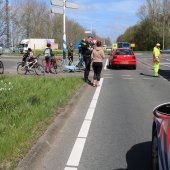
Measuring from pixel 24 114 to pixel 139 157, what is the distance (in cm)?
323

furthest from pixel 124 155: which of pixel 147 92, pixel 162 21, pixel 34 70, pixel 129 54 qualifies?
pixel 162 21

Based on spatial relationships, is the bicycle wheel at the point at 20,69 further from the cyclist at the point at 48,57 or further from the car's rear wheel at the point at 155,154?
the car's rear wheel at the point at 155,154

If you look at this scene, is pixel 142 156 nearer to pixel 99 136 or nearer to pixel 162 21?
pixel 99 136

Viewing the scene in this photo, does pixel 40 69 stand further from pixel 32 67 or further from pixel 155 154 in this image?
pixel 155 154

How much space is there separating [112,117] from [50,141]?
8.99 ft

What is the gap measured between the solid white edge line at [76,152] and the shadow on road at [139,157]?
0.72 meters

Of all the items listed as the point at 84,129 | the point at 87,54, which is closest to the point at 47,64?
the point at 87,54

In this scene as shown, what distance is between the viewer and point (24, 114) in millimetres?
8562

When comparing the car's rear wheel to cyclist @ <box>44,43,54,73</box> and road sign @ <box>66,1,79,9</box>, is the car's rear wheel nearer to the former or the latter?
cyclist @ <box>44,43,54,73</box>

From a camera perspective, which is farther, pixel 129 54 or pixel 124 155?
pixel 129 54

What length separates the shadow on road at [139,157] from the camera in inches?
222

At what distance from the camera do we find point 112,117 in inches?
373

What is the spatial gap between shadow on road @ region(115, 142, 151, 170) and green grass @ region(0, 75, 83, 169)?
4.84 feet

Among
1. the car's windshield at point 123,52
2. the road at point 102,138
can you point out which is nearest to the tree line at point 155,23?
the car's windshield at point 123,52
